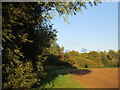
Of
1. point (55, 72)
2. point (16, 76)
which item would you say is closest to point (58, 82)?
point (16, 76)

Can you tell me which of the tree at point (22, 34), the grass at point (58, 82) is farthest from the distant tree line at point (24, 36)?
the grass at point (58, 82)

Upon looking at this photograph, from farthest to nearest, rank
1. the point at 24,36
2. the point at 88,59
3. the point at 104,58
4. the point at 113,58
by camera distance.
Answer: the point at 113,58 < the point at 104,58 < the point at 88,59 < the point at 24,36

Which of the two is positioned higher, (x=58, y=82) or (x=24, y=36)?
(x=24, y=36)

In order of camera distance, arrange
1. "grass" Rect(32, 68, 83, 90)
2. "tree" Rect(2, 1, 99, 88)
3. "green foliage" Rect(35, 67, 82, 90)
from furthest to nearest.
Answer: "green foliage" Rect(35, 67, 82, 90) → "grass" Rect(32, 68, 83, 90) → "tree" Rect(2, 1, 99, 88)

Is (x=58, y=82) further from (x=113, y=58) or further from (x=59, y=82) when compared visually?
(x=113, y=58)

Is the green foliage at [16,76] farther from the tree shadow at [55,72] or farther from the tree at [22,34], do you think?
the tree shadow at [55,72]

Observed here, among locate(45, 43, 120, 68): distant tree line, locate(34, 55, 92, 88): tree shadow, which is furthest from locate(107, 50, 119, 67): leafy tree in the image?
locate(34, 55, 92, 88): tree shadow

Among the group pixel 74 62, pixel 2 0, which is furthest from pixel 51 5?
pixel 74 62

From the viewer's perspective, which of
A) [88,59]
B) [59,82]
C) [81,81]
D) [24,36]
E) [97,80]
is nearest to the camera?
[24,36]

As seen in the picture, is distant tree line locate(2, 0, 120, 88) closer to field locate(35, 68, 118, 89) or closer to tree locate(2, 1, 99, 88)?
tree locate(2, 1, 99, 88)

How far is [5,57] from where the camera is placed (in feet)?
37.2

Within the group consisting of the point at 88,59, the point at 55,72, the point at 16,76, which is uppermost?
the point at 16,76

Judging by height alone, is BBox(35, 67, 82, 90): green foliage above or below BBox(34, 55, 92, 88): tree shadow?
above

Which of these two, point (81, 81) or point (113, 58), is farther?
point (113, 58)
